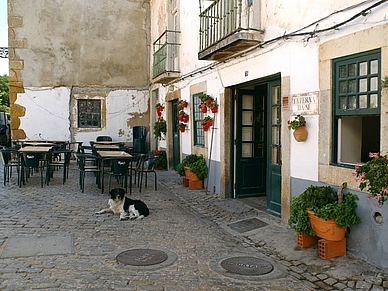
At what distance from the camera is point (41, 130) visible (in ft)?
50.5

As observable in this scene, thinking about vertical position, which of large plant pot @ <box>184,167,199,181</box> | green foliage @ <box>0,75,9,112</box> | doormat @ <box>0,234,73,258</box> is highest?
green foliage @ <box>0,75,9,112</box>

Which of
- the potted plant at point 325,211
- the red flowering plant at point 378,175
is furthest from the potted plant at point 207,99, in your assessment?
the red flowering plant at point 378,175

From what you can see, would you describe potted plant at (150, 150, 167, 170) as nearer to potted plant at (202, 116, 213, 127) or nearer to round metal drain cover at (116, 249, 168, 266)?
potted plant at (202, 116, 213, 127)

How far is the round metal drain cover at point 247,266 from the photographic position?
174 inches

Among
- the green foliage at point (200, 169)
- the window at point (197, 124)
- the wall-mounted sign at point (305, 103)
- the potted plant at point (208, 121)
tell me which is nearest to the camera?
the wall-mounted sign at point (305, 103)

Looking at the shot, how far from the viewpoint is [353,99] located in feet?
15.8

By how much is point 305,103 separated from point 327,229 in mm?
1898

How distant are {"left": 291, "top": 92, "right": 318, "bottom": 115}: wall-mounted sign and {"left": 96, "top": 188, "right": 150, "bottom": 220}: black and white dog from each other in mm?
3082

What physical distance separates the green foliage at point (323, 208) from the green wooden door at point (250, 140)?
11.0ft

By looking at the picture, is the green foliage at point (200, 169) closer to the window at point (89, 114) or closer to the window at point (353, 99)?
the window at point (353, 99)

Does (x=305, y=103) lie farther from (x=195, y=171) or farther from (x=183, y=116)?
(x=183, y=116)

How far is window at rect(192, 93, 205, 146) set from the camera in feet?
33.5

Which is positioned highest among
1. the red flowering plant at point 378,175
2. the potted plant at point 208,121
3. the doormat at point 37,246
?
the potted plant at point 208,121

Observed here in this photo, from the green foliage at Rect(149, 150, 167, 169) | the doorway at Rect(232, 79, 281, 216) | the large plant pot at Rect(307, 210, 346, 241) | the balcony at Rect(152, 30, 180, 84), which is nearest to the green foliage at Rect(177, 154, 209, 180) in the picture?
the doorway at Rect(232, 79, 281, 216)
